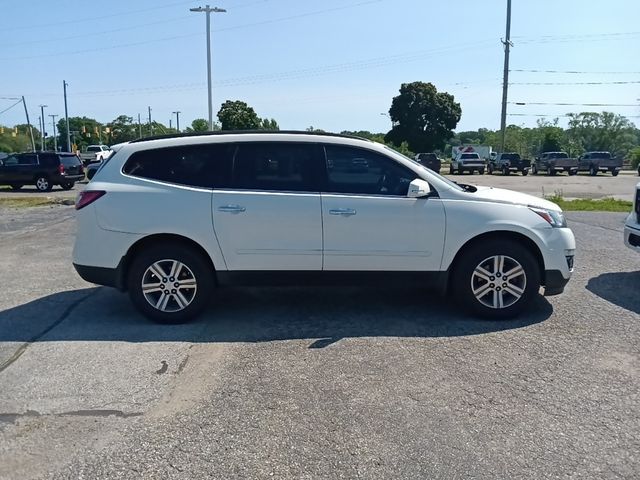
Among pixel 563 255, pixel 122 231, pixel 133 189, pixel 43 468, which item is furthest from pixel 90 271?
pixel 563 255

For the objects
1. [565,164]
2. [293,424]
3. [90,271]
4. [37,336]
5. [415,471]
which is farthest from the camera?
[565,164]

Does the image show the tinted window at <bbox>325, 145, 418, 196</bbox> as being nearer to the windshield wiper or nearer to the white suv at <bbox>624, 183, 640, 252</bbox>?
the windshield wiper

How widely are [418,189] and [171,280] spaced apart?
2.58 metres

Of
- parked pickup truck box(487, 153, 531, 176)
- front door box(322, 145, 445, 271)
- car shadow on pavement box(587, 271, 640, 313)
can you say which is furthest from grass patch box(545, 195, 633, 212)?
parked pickup truck box(487, 153, 531, 176)

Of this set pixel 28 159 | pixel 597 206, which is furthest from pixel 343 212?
pixel 28 159

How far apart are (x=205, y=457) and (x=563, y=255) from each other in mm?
4026

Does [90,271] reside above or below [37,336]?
above

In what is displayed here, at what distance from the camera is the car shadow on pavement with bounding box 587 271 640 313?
238 inches

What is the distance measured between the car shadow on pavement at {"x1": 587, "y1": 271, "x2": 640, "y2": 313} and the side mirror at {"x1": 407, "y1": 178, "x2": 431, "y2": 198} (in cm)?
265

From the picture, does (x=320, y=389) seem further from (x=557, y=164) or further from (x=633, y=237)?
(x=557, y=164)

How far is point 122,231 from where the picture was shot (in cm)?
528

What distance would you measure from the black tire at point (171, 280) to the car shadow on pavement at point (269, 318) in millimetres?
137

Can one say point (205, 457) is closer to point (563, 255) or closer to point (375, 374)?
point (375, 374)

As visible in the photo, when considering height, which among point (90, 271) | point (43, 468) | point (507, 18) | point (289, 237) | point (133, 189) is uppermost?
point (507, 18)
